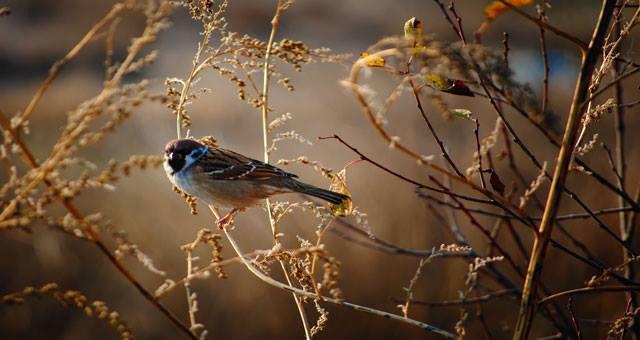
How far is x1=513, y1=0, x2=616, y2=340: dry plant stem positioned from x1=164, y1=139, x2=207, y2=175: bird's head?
1320 mm

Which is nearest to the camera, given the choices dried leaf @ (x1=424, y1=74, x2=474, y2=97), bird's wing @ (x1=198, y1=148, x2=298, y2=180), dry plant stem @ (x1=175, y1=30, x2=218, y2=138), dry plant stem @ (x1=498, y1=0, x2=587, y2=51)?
dry plant stem @ (x1=498, y1=0, x2=587, y2=51)

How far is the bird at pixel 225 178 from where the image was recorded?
2191 mm

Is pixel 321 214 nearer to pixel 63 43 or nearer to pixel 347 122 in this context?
pixel 347 122

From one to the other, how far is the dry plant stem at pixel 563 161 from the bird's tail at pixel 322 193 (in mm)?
460

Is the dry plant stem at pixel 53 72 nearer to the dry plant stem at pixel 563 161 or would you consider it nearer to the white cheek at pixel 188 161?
the dry plant stem at pixel 563 161

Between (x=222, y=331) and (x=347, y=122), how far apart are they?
3858mm

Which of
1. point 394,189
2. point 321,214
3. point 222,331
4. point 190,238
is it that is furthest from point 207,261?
→ point 321,214

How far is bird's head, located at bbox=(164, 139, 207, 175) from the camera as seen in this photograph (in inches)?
83.4

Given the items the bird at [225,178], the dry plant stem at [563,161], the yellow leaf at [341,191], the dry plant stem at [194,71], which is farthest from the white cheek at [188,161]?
the dry plant stem at [563,161]

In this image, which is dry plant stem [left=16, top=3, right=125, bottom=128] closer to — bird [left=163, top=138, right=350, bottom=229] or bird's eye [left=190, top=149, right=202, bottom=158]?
bird [left=163, top=138, right=350, bottom=229]

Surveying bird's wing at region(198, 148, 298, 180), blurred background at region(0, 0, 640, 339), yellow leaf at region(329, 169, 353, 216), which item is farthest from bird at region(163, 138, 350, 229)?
blurred background at region(0, 0, 640, 339)

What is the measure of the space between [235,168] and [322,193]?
2.14 feet

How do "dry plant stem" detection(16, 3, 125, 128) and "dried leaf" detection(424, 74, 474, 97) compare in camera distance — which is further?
"dried leaf" detection(424, 74, 474, 97)

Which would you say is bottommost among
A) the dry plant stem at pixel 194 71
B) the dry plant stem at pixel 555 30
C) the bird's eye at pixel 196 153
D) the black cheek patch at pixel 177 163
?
the black cheek patch at pixel 177 163
